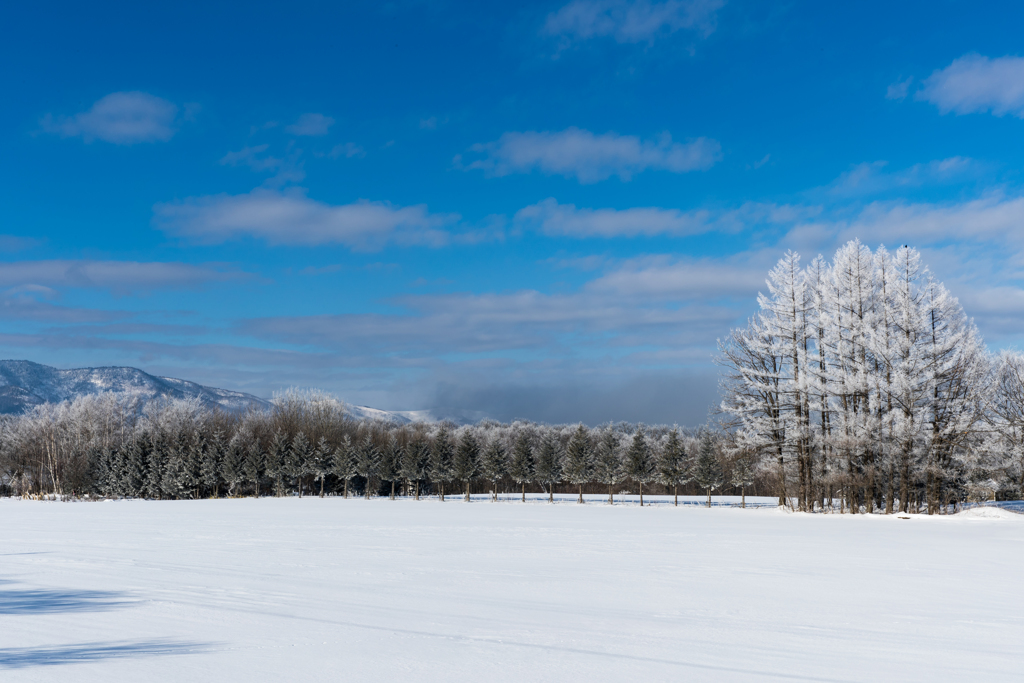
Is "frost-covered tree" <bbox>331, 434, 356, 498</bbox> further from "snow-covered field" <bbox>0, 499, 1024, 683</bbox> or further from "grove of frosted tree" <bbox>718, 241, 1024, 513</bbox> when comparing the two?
"snow-covered field" <bbox>0, 499, 1024, 683</bbox>

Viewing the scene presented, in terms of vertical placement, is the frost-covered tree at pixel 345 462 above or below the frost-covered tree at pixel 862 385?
below

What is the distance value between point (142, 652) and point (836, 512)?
39728 millimetres

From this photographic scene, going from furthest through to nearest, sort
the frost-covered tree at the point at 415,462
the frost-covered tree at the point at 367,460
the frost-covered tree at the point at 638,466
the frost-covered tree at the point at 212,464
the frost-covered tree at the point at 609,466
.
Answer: the frost-covered tree at the point at 367,460, the frost-covered tree at the point at 415,462, the frost-covered tree at the point at 212,464, the frost-covered tree at the point at 609,466, the frost-covered tree at the point at 638,466

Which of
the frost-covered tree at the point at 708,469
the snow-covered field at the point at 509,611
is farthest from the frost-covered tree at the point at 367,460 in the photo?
the snow-covered field at the point at 509,611

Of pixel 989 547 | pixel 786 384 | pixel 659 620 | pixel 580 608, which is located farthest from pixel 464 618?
pixel 786 384

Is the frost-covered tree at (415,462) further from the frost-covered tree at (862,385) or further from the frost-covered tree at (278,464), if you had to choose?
the frost-covered tree at (862,385)

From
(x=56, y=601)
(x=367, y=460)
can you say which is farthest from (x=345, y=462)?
(x=56, y=601)

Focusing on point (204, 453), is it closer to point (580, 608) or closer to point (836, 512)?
point (836, 512)

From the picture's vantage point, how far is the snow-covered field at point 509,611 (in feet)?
25.7

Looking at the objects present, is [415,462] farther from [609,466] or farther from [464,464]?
[609,466]

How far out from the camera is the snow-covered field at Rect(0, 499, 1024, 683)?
25.7 feet

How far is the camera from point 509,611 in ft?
36.4

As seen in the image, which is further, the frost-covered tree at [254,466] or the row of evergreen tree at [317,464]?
the frost-covered tree at [254,466]

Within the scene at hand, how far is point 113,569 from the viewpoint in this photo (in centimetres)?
1580
